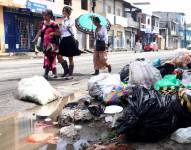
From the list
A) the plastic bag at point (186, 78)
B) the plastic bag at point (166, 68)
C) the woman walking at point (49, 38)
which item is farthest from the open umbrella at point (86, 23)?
the plastic bag at point (186, 78)

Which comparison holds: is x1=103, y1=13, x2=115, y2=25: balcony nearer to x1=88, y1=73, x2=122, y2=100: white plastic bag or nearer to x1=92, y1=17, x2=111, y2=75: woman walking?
x1=92, y1=17, x2=111, y2=75: woman walking

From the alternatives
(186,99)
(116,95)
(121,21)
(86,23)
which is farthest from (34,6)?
(186,99)

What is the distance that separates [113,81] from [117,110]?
4.16 ft

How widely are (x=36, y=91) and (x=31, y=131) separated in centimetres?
169

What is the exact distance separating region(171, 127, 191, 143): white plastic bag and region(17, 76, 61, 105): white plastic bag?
255 cm

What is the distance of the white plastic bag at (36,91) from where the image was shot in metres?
6.36

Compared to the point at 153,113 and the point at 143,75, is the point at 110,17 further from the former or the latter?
the point at 153,113

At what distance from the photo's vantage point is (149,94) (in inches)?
178

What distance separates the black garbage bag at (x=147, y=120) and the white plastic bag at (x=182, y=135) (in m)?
0.07

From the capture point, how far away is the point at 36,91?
21.0 feet

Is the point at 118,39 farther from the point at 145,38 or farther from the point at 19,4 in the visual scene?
the point at 19,4

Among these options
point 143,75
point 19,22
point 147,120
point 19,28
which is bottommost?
point 147,120

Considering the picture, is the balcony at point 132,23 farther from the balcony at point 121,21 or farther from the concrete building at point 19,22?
the concrete building at point 19,22

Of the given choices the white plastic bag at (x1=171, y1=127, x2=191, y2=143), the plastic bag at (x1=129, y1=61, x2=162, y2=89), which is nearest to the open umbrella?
the plastic bag at (x1=129, y1=61, x2=162, y2=89)
